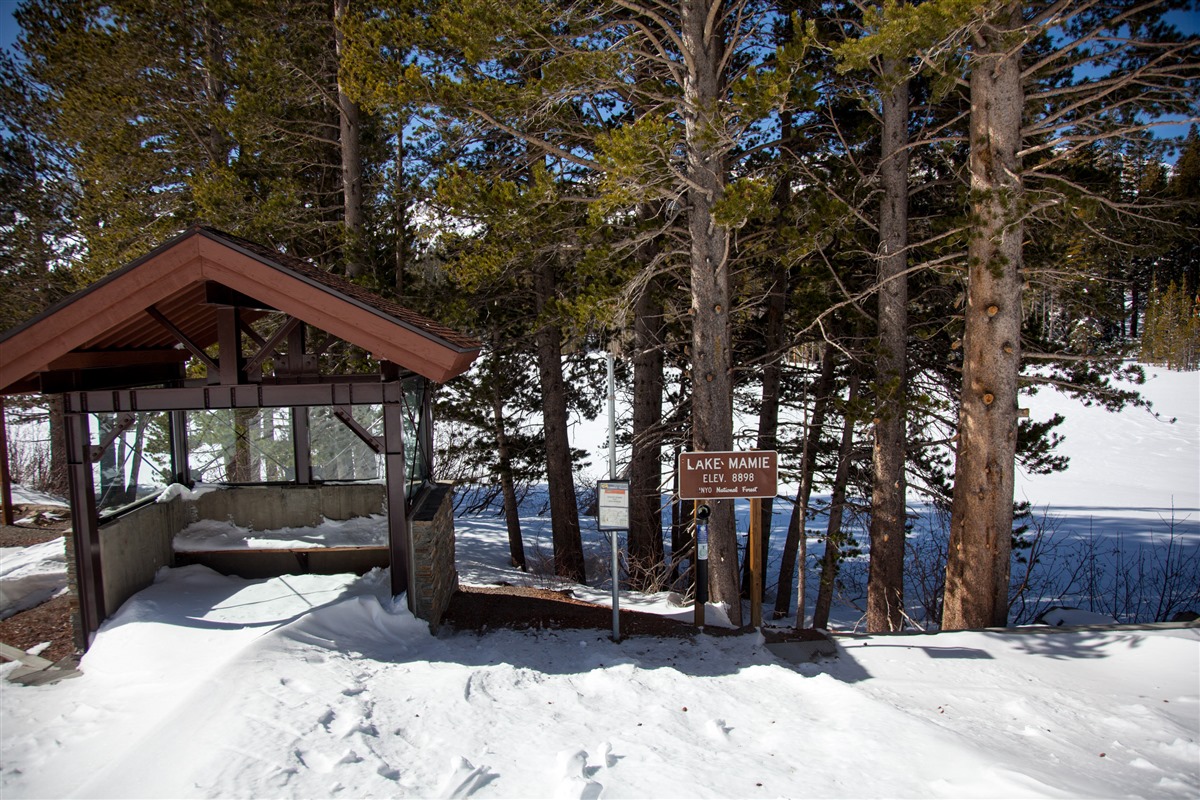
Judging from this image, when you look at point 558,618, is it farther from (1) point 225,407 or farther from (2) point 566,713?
(1) point 225,407

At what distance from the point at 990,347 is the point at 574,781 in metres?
6.41

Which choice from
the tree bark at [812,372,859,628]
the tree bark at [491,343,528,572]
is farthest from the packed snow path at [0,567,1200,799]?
the tree bark at [491,343,528,572]

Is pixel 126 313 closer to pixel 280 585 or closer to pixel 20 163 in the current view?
pixel 280 585

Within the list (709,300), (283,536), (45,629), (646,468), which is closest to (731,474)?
(709,300)

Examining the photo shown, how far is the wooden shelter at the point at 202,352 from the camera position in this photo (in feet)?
19.9

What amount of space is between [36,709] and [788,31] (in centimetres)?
1192

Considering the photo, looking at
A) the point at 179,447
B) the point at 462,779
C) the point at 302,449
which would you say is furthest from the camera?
the point at 302,449

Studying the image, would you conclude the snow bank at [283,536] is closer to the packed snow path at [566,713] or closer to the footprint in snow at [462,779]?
the packed snow path at [566,713]

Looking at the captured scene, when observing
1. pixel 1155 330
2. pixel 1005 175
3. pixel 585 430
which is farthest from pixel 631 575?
pixel 1155 330

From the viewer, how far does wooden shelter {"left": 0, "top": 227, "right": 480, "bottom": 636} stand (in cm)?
608

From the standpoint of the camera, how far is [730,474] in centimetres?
711

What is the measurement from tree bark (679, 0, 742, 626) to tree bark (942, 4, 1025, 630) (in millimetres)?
2655

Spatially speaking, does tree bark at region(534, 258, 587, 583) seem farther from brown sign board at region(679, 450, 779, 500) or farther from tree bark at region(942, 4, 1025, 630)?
tree bark at region(942, 4, 1025, 630)

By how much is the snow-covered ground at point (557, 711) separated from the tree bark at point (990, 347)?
0.91 metres
